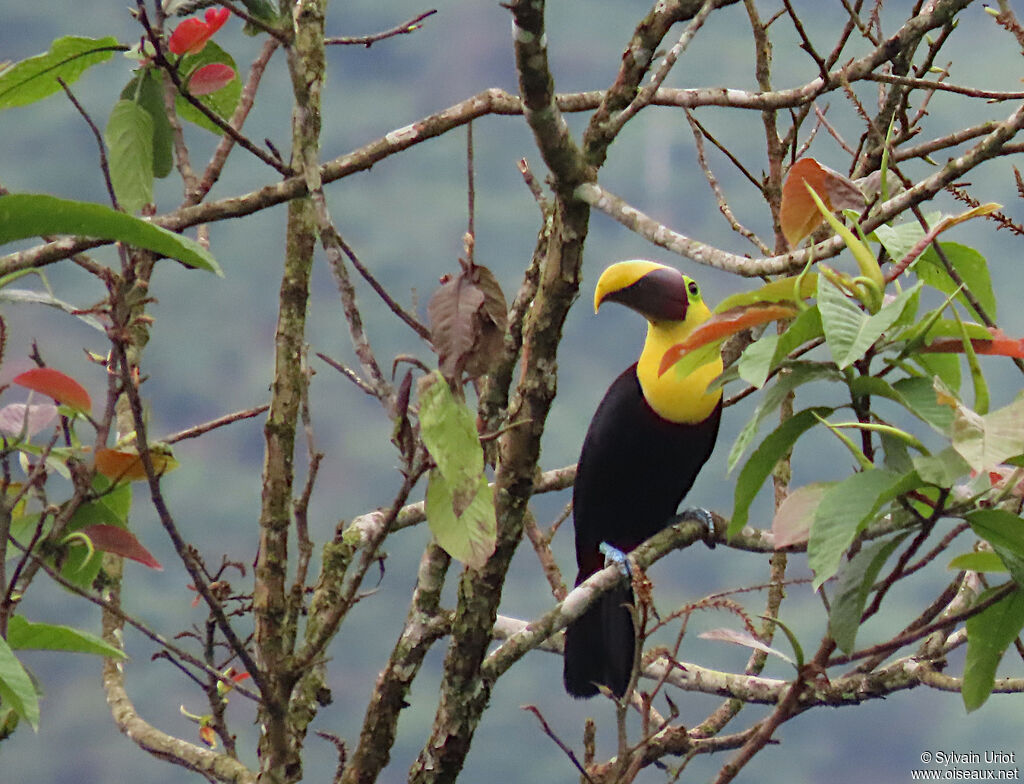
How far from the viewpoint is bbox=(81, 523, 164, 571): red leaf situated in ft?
4.63

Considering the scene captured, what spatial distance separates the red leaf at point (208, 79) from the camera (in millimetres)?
1646

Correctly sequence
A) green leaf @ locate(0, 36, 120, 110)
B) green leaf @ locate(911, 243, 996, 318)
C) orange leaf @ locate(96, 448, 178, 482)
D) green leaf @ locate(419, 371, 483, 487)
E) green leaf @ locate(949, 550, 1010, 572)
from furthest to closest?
green leaf @ locate(0, 36, 120, 110) → orange leaf @ locate(96, 448, 178, 482) → green leaf @ locate(911, 243, 996, 318) → green leaf @ locate(949, 550, 1010, 572) → green leaf @ locate(419, 371, 483, 487)

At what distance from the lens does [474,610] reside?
1.51 meters

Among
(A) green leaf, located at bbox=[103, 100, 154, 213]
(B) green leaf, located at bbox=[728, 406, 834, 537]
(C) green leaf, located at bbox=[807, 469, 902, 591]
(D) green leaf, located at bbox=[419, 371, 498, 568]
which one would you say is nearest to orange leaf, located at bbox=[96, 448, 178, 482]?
(A) green leaf, located at bbox=[103, 100, 154, 213]

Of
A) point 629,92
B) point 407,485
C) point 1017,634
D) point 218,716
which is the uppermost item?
point 629,92

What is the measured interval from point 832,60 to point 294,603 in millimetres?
1230

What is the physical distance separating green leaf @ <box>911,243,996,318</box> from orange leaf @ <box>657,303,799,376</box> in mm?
254

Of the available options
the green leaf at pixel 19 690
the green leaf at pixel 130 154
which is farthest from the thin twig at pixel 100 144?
the green leaf at pixel 19 690

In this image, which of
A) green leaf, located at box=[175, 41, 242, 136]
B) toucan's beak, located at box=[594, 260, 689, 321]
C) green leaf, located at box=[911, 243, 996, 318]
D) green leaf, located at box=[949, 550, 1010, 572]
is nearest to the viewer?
green leaf, located at box=[949, 550, 1010, 572]

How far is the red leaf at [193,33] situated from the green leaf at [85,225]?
0.60 m

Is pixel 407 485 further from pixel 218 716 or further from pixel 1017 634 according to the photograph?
pixel 218 716

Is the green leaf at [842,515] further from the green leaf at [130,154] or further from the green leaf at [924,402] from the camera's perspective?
the green leaf at [130,154]

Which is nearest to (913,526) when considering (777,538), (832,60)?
(777,538)

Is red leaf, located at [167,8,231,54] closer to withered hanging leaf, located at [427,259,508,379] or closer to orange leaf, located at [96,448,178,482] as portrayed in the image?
orange leaf, located at [96,448,178,482]
